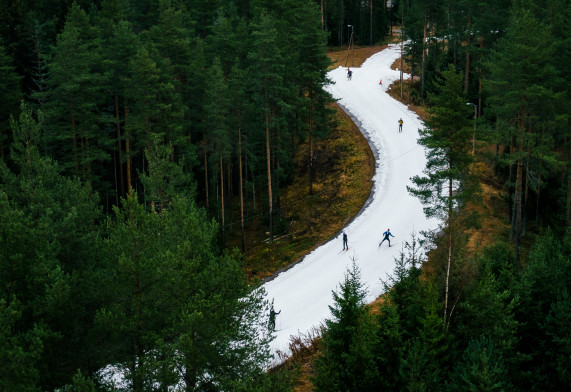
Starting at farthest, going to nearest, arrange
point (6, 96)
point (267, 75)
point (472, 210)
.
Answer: point (267, 75), point (6, 96), point (472, 210)

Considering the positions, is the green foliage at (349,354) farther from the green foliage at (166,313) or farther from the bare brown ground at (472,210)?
the green foliage at (166,313)

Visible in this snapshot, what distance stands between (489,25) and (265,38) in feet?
72.5

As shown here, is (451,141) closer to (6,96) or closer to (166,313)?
(166,313)

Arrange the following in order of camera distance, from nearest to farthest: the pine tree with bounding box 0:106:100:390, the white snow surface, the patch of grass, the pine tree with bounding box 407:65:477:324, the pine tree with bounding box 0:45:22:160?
the pine tree with bounding box 0:106:100:390
the pine tree with bounding box 407:65:477:324
the white snow surface
the pine tree with bounding box 0:45:22:160
the patch of grass

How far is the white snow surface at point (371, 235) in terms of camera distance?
90.5ft

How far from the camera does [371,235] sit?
34688 millimetres

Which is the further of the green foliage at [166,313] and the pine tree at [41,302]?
the green foliage at [166,313]

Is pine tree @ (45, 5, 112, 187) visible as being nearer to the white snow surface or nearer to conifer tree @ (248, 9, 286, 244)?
conifer tree @ (248, 9, 286, 244)

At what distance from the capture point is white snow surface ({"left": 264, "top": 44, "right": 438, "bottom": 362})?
27578 millimetres

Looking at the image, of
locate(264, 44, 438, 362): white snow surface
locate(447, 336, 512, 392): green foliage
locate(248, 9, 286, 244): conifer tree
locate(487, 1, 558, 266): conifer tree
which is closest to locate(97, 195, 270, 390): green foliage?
locate(447, 336, 512, 392): green foliage

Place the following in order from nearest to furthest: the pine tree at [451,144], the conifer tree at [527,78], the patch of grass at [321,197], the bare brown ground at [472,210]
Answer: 1. the pine tree at [451,144]
2. the bare brown ground at [472,210]
3. the conifer tree at [527,78]
4. the patch of grass at [321,197]

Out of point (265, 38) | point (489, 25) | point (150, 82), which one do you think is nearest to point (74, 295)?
point (150, 82)

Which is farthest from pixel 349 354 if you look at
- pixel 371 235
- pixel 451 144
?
pixel 371 235

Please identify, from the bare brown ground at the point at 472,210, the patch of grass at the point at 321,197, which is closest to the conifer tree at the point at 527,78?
the bare brown ground at the point at 472,210
